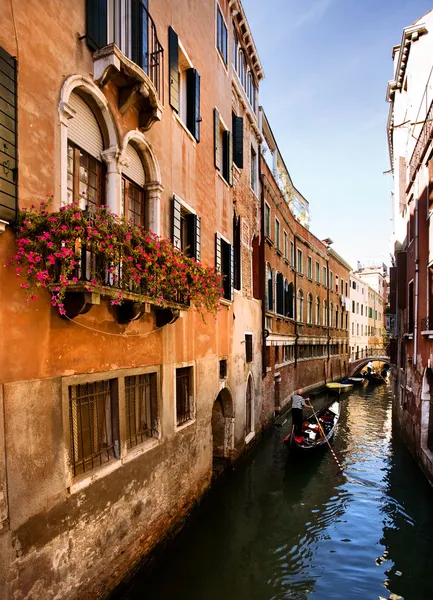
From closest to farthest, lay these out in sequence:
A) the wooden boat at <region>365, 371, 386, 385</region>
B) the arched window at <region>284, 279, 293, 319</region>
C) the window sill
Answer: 1. the window sill
2. the arched window at <region>284, 279, 293, 319</region>
3. the wooden boat at <region>365, 371, 386, 385</region>

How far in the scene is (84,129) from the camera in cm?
502

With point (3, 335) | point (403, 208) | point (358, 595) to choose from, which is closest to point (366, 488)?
point (358, 595)

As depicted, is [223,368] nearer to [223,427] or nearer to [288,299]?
[223,427]

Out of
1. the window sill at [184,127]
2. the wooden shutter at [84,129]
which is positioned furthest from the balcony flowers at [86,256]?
the window sill at [184,127]

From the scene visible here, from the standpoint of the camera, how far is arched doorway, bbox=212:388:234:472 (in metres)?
10.6

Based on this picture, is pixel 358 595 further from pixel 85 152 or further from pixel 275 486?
pixel 85 152

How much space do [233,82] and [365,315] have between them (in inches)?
1471

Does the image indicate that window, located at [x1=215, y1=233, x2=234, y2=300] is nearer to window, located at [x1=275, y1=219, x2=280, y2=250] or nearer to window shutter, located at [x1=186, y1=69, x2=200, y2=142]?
window shutter, located at [x1=186, y1=69, x2=200, y2=142]

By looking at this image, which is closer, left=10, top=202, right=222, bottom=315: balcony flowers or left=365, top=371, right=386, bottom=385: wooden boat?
left=10, top=202, right=222, bottom=315: balcony flowers

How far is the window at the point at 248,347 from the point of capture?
12.5 m

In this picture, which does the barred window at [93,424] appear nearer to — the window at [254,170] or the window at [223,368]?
the window at [223,368]

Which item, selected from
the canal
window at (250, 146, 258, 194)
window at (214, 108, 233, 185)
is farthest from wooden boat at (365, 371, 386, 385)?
window at (214, 108, 233, 185)

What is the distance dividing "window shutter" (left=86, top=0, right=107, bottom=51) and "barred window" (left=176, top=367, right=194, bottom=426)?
5.01 meters

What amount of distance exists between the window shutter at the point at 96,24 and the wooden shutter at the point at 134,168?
1.31 metres
